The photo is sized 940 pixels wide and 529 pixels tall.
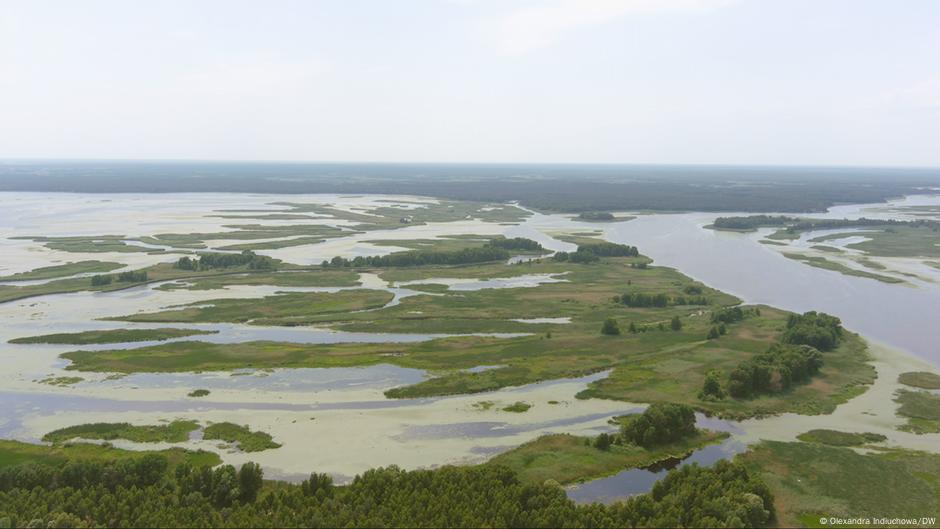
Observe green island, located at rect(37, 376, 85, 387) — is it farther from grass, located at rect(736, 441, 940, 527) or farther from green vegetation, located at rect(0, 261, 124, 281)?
grass, located at rect(736, 441, 940, 527)

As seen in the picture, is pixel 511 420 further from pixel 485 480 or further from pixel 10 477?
pixel 10 477

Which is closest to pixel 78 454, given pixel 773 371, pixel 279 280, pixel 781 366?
pixel 773 371

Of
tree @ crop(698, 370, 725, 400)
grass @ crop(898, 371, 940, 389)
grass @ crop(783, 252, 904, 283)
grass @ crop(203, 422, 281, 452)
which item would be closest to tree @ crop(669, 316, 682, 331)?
tree @ crop(698, 370, 725, 400)

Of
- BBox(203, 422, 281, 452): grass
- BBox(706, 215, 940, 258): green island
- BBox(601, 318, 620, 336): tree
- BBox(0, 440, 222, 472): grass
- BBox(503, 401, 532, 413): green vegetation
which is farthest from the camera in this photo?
BBox(706, 215, 940, 258): green island

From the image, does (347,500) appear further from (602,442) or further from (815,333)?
(815,333)

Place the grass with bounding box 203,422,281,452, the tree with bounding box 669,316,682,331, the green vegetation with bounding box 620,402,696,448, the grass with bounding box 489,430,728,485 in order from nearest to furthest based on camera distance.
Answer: the grass with bounding box 489,430,728,485 → the grass with bounding box 203,422,281,452 → the green vegetation with bounding box 620,402,696,448 → the tree with bounding box 669,316,682,331

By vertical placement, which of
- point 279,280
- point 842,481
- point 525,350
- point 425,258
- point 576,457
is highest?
point 425,258

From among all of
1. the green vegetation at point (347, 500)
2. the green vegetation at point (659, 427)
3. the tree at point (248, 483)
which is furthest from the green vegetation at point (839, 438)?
the tree at point (248, 483)

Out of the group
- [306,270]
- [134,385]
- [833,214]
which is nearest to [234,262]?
[306,270]
